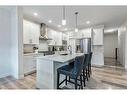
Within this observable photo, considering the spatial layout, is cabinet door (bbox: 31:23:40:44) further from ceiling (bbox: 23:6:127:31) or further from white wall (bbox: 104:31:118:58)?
white wall (bbox: 104:31:118:58)

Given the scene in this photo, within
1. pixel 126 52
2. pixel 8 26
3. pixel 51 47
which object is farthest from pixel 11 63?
pixel 126 52

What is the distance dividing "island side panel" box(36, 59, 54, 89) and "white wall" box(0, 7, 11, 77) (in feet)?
5.69

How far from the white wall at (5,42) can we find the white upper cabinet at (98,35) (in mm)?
4678

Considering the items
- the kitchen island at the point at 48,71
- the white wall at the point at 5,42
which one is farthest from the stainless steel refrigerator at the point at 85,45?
the white wall at the point at 5,42

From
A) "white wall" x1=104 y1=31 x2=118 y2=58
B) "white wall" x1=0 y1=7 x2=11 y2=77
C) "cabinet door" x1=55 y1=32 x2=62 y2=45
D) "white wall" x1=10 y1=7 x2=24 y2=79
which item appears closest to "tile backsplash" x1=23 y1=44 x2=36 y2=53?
"white wall" x1=0 y1=7 x2=11 y2=77

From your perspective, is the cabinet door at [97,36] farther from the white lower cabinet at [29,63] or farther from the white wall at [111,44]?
the white wall at [111,44]

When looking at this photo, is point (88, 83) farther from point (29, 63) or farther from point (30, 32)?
point (30, 32)

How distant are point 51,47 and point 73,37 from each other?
5.75ft

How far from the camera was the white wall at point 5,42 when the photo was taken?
3.39m

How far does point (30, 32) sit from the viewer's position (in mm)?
4543
